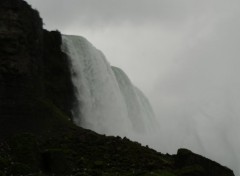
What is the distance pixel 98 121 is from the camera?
6538 cm

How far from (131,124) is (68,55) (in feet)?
54.0

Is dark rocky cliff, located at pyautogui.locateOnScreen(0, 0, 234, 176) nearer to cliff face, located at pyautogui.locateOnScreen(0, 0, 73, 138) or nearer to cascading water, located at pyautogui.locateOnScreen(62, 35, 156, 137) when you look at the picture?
cliff face, located at pyautogui.locateOnScreen(0, 0, 73, 138)

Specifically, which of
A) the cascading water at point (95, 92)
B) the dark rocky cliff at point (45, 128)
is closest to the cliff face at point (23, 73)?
the dark rocky cliff at point (45, 128)

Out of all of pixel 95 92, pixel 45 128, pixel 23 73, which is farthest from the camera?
pixel 95 92

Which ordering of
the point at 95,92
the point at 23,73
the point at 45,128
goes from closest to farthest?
the point at 45,128, the point at 23,73, the point at 95,92

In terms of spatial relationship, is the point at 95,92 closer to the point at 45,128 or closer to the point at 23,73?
the point at 23,73

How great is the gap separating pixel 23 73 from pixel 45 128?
20.6ft

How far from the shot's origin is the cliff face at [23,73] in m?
47.5

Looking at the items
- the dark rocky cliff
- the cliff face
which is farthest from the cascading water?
the cliff face

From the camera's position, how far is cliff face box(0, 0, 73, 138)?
156 feet

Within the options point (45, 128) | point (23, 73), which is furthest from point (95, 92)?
point (45, 128)

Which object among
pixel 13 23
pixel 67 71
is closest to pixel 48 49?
pixel 67 71

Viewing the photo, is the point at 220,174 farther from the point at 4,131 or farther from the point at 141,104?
the point at 141,104

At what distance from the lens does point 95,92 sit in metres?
67.0
